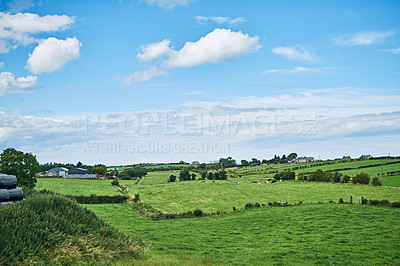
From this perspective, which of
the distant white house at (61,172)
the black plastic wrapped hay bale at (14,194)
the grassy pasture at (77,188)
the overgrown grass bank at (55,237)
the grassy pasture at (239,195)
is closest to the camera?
the overgrown grass bank at (55,237)

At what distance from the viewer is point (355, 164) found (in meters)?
120

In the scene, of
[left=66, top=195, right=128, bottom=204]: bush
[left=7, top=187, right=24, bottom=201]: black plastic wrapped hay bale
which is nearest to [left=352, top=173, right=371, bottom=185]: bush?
Answer: [left=66, top=195, right=128, bottom=204]: bush

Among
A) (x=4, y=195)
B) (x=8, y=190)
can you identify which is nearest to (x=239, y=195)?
(x=8, y=190)

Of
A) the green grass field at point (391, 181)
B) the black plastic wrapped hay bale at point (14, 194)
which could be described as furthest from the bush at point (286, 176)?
the black plastic wrapped hay bale at point (14, 194)

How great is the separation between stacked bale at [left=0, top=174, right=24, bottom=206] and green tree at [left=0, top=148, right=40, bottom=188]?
A: 44.0 metres

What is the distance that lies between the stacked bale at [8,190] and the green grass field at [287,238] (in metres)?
9.31

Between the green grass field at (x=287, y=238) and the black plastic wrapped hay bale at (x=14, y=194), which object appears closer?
the black plastic wrapped hay bale at (x=14, y=194)

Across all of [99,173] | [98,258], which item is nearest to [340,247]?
[98,258]

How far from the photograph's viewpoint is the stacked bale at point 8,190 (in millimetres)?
18734

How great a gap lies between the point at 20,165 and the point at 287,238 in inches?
2077

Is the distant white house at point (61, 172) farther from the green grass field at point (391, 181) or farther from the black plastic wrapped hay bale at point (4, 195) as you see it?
the black plastic wrapped hay bale at point (4, 195)

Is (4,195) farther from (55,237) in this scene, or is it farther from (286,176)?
(286,176)

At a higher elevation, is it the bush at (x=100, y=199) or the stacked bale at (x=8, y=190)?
the stacked bale at (x=8, y=190)

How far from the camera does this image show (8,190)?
62.9ft
